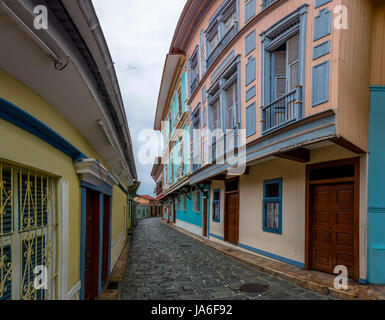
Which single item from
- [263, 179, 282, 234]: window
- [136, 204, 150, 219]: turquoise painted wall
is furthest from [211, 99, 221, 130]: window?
[136, 204, 150, 219]: turquoise painted wall

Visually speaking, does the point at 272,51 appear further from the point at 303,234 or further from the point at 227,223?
the point at 227,223

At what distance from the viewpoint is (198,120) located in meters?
13.8

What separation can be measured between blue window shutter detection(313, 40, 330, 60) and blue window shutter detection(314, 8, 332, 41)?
0.19m

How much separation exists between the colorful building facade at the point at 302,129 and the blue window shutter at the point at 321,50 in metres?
0.02

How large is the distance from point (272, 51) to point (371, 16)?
2346 mm

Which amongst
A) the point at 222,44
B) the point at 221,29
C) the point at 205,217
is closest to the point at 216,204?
Result: the point at 205,217

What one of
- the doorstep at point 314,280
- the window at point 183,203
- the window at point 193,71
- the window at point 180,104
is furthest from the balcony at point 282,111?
the window at point 183,203

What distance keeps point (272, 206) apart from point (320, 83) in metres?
3.93

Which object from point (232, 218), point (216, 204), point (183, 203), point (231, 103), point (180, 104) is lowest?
point (183, 203)

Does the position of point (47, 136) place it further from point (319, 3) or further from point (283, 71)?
point (283, 71)

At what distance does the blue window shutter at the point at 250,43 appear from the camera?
7.80 meters

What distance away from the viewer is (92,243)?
5055 mm

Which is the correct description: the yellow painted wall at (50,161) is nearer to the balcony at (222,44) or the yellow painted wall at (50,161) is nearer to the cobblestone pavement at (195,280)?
the cobblestone pavement at (195,280)

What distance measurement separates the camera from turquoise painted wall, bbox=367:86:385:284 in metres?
4.99
